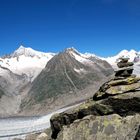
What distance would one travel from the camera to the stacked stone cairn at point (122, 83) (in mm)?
33741

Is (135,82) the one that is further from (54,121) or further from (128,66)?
(54,121)

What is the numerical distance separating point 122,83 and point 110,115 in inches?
214

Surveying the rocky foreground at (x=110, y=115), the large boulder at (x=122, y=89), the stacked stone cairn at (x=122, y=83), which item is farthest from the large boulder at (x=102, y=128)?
the stacked stone cairn at (x=122, y=83)

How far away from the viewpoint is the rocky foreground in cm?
2831

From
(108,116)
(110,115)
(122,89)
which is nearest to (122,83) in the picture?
(122,89)

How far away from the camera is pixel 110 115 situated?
1205 inches

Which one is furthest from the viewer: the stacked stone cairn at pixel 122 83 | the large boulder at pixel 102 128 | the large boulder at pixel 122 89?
the stacked stone cairn at pixel 122 83

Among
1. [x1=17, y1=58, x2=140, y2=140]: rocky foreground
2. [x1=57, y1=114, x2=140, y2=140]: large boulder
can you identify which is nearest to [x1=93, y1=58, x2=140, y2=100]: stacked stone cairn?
[x1=17, y1=58, x2=140, y2=140]: rocky foreground

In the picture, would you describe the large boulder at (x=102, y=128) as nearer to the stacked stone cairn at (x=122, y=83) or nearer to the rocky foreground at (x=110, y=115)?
the rocky foreground at (x=110, y=115)

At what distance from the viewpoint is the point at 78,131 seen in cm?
3052

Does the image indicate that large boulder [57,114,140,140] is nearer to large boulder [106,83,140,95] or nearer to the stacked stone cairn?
large boulder [106,83,140,95]

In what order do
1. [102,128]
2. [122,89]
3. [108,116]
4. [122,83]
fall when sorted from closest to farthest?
1. [102,128]
2. [108,116]
3. [122,89]
4. [122,83]

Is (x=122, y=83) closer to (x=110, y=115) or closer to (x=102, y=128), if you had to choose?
(x=110, y=115)

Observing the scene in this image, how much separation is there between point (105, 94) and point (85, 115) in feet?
9.54
